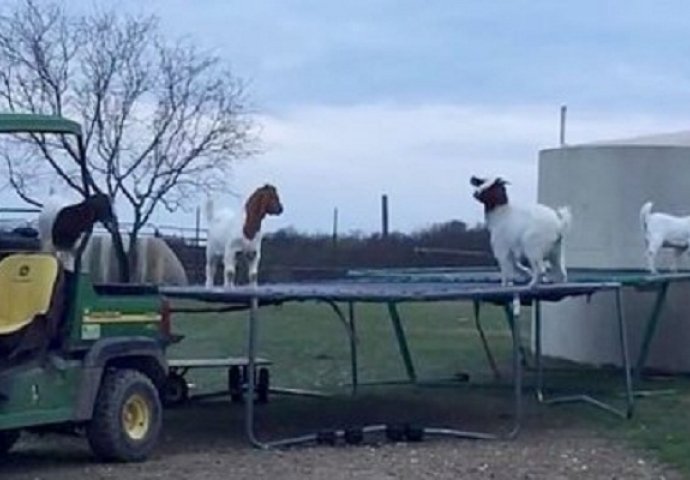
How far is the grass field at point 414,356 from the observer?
16094mm

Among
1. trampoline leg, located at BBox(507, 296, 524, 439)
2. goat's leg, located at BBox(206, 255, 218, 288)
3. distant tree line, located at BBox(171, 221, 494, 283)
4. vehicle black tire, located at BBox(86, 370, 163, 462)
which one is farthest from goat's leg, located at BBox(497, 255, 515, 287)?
distant tree line, located at BBox(171, 221, 494, 283)

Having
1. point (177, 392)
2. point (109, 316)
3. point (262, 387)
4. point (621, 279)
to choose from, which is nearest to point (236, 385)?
point (262, 387)

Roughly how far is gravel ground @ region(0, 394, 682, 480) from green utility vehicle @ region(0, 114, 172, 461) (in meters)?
0.31

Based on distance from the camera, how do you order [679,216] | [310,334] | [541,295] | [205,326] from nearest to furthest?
[541,295]
[679,216]
[310,334]
[205,326]

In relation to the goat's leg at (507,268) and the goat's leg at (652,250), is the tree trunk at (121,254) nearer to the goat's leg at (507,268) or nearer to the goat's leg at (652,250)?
the goat's leg at (507,268)

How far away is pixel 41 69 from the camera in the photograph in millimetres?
35625

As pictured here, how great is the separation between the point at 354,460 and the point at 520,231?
3608 mm

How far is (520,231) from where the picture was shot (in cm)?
1644

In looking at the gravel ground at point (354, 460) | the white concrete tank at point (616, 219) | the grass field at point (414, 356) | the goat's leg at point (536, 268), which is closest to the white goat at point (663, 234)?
the grass field at point (414, 356)

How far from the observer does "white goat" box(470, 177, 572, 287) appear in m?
16.2

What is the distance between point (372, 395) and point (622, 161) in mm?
4897

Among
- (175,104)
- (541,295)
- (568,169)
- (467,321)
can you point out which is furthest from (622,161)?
(175,104)

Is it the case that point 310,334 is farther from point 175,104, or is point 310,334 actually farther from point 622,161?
point 175,104

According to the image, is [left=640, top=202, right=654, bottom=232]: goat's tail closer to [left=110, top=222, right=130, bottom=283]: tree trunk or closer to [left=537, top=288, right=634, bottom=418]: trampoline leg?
[left=537, top=288, right=634, bottom=418]: trampoline leg
